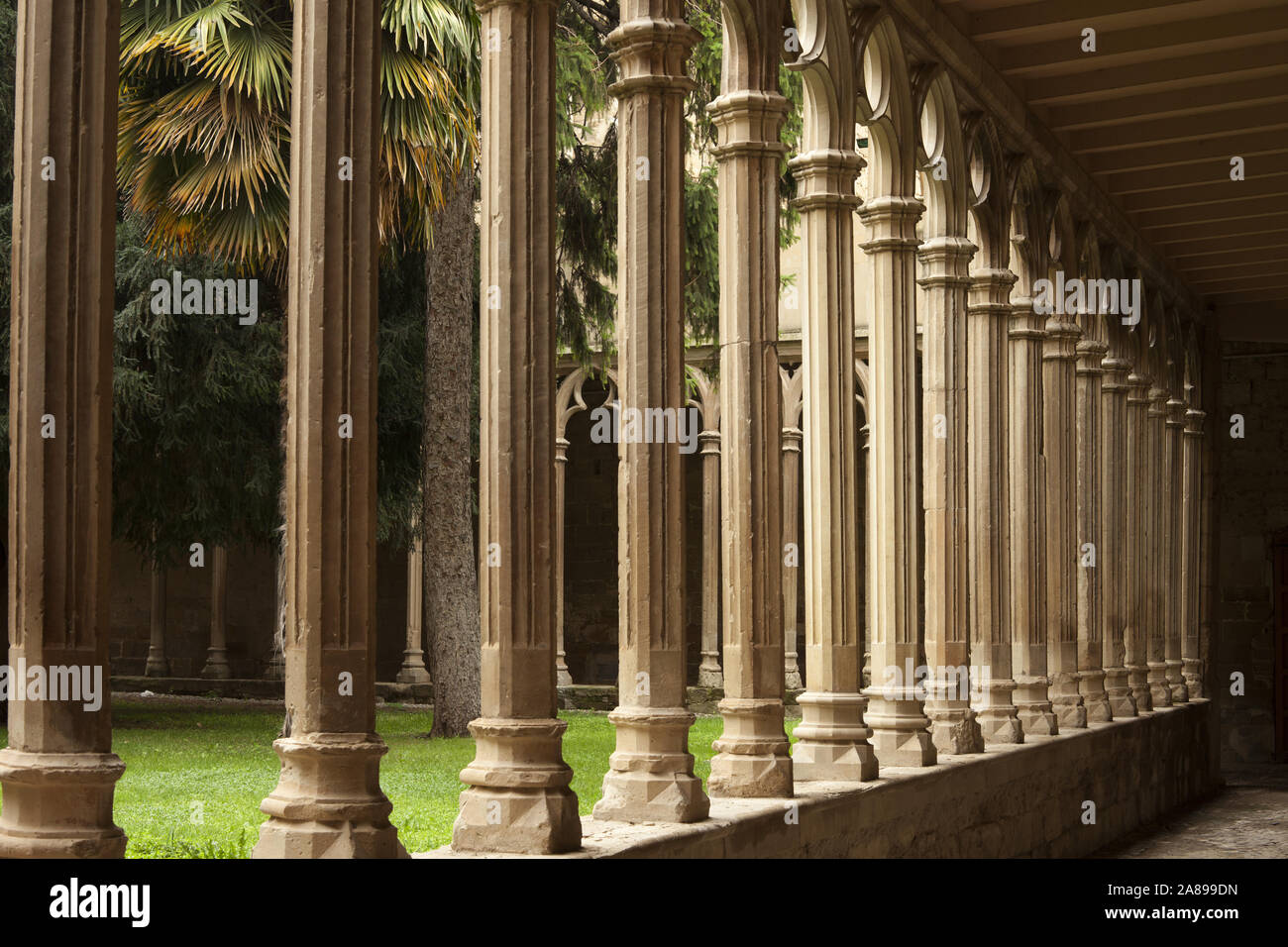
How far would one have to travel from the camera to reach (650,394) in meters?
4.91

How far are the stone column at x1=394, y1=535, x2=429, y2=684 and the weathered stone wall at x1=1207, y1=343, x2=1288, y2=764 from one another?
8.69 meters

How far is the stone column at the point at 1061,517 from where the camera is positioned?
10062 mm

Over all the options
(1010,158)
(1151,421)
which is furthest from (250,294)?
(1151,421)

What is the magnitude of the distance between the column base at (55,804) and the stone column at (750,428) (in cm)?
280

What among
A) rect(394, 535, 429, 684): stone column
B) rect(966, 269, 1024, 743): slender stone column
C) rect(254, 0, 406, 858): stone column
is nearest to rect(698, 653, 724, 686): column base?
rect(394, 535, 429, 684): stone column

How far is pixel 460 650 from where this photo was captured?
11336 mm

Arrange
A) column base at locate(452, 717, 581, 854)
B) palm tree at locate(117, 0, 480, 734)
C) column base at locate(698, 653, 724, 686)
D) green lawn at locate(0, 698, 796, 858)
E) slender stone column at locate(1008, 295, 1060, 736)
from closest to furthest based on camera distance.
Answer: column base at locate(452, 717, 581, 854) < green lawn at locate(0, 698, 796, 858) < palm tree at locate(117, 0, 480, 734) < slender stone column at locate(1008, 295, 1060, 736) < column base at locate(698, 653, 724, 686)

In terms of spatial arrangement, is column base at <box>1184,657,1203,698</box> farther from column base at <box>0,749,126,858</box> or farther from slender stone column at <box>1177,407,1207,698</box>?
column base at <box>0,749,126,858</box>

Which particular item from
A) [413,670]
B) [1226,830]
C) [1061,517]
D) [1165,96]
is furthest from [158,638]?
[1165,96]

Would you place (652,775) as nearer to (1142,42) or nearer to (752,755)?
(752,755)

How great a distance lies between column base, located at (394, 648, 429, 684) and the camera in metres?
18.2

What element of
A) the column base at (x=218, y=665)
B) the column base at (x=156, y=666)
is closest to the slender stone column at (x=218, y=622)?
the column base at (x=218, y=665)

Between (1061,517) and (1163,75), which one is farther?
(1061,517)

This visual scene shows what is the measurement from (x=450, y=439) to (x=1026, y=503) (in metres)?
4.02
